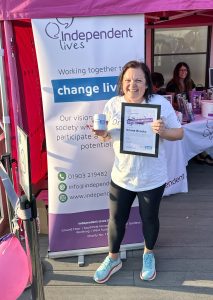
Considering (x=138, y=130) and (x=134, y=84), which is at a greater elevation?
(x=134, y=84)

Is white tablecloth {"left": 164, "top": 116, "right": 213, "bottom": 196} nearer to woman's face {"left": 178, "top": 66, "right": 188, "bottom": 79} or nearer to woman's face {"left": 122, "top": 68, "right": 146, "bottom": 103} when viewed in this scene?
woman's face {"left": 178, "top": 66, "right": 188, "bottom": 79}

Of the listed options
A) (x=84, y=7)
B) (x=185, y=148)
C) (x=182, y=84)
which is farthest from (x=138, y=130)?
(x=182, y=84)

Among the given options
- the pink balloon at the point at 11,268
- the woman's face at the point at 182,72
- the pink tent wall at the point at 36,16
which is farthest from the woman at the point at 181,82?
the pink balloon at the point at 11,268

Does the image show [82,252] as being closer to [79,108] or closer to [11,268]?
[79,108]

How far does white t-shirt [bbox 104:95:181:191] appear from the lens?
7.99 ft

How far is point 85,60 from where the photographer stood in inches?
105

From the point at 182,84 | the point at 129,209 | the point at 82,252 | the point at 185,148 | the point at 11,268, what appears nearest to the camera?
the point at 11,268

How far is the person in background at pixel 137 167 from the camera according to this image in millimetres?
2383

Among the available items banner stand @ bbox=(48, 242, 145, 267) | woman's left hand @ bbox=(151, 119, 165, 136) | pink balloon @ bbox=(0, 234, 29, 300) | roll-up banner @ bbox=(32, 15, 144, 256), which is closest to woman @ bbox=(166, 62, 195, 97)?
roll-up banner @ bbox=(32, 15, 144, 256)

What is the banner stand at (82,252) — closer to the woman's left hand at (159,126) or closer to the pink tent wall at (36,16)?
Answer: the pink tent wall at (36,16)

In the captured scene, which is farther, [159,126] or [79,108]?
[79,108]

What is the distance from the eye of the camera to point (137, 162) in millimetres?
2475

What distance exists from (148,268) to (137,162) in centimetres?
89

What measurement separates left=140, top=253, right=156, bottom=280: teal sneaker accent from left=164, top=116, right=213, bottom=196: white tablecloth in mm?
1428
